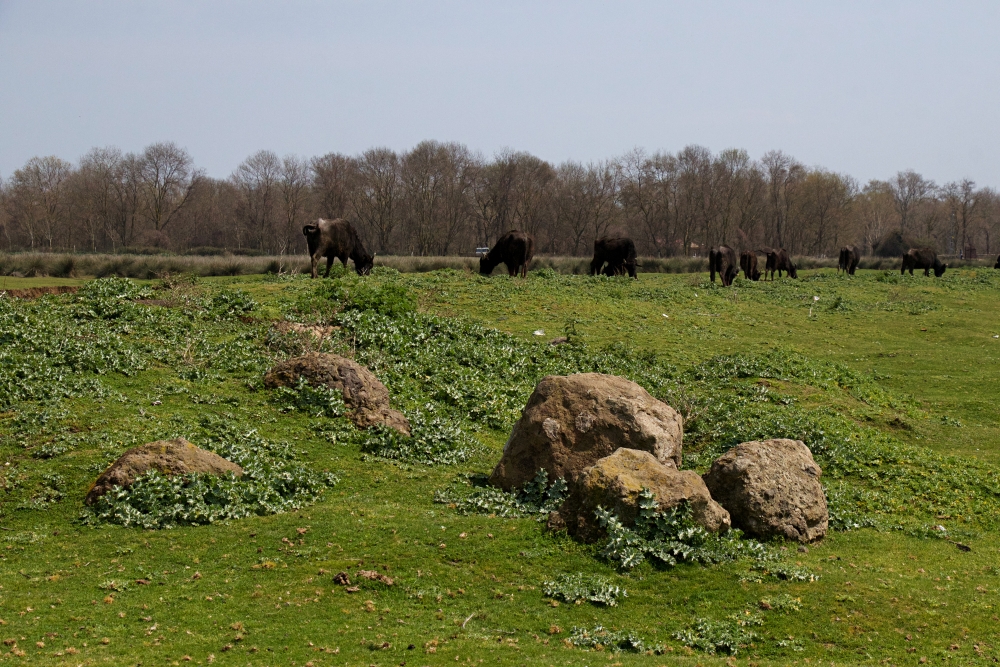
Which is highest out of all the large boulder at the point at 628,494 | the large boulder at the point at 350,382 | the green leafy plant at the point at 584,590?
the large boulder at the point at 350,382

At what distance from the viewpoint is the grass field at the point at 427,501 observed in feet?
23.8

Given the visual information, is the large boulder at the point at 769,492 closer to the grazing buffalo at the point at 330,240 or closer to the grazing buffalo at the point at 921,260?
the grazing buffalo at the point at 330,240

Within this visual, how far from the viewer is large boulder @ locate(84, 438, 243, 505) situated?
9797 millimetres

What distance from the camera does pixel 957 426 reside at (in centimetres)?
1677

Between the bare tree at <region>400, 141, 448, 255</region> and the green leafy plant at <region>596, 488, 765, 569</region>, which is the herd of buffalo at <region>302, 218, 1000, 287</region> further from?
the bare tree at <region>400, 141, 448, 255</region>

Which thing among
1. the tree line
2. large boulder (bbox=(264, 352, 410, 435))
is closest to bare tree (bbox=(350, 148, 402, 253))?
the tree line

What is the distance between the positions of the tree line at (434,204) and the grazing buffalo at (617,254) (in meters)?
36.6

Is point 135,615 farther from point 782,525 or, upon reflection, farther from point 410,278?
point 410,278

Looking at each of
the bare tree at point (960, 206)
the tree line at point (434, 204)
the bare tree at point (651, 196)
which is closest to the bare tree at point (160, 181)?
the tree line at point (434, 204)

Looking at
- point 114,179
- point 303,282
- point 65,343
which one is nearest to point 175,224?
point 114,179

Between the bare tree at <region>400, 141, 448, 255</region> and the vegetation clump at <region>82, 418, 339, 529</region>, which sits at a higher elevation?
the bare tree at <region>400, 141, 448, 255</region>

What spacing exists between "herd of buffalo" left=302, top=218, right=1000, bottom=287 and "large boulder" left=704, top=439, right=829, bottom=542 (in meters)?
17.8

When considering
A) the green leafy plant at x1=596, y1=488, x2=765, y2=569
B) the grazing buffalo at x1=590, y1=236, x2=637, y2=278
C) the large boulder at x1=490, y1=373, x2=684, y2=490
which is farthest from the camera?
the grazing buffalo at x1=590, y1=236, x2=637, y2=278

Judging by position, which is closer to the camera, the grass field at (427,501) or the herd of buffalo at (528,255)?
the grass field at (427,501)
